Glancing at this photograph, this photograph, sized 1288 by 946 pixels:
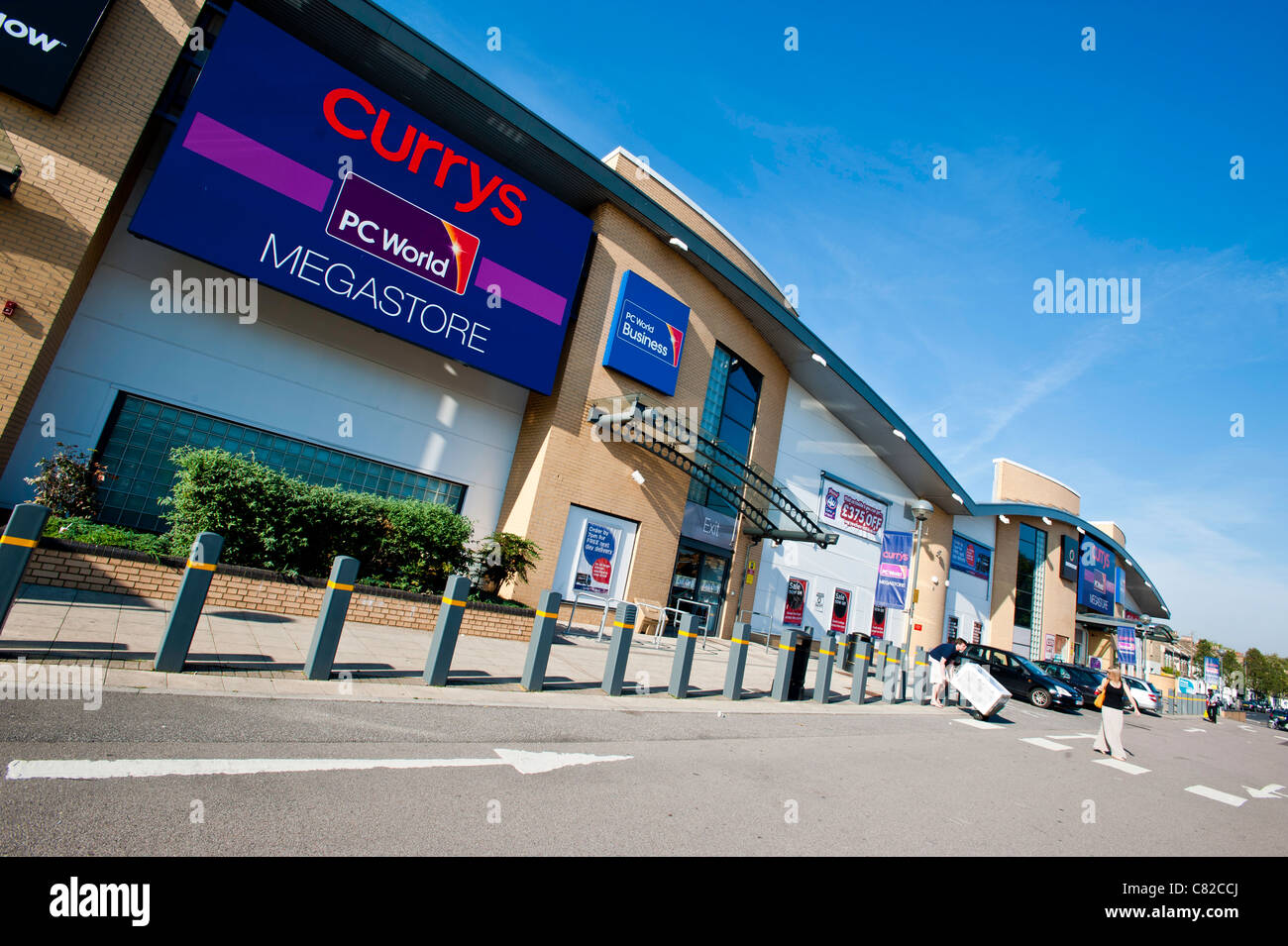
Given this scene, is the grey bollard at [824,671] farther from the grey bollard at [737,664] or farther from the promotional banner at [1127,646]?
the promotional banner at [1127,646]

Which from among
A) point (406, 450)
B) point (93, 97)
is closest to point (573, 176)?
point (406, 450)

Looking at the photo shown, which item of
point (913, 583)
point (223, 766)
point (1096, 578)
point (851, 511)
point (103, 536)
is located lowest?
point (223, 766)

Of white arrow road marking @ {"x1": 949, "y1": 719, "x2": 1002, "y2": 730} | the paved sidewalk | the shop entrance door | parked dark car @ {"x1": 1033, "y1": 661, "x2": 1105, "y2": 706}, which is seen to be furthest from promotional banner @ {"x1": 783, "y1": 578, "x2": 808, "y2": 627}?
the paved sidewalk

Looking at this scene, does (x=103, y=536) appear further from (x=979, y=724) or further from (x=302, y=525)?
(x=979, y=724)

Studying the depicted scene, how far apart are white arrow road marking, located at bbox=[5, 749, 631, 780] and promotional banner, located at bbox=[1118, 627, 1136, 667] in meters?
40.8

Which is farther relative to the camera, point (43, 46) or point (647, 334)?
point (647, 334)

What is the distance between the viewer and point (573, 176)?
1509 centimetres

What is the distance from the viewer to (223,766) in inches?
150

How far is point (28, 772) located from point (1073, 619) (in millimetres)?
47784

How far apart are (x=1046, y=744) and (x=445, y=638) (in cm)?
1043

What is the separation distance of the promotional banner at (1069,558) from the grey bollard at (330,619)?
4329 cm

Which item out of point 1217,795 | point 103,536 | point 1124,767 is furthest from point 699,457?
point 103,536

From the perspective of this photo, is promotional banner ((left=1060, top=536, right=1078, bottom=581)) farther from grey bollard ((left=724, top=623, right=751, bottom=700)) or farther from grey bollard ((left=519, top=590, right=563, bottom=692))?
grey bollard ((left=519, top=590, right=563, bottom=692))

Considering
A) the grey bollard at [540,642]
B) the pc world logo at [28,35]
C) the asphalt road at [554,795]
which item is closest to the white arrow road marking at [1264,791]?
the asphalt road at [554,795]
